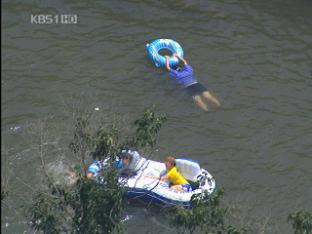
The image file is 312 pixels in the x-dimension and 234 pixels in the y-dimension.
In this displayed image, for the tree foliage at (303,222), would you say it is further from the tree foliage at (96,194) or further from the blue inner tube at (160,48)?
the blue inner tube at (160,48)

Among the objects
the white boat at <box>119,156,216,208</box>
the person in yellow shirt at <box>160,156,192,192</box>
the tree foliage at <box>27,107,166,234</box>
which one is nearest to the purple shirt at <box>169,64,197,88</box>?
the white boat at <box>119,156,216,208</box>

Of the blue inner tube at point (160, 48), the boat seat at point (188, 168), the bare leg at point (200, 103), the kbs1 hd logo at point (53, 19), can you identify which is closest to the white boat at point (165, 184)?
the boat seat at point (188, 168)

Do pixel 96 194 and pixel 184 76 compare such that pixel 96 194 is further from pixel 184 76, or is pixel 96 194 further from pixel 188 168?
pixel 184 76

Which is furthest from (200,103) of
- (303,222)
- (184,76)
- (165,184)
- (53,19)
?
(303,222)

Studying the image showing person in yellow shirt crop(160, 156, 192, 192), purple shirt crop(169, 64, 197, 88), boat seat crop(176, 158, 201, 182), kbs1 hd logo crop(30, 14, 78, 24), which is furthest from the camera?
kbs1 hd logo crop(30, 14, 78, 24)

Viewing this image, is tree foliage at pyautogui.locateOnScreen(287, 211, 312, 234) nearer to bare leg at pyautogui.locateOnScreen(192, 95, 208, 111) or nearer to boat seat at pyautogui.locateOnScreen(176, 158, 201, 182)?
boat seat at pyautogui.locateOnScreen(176, 158, 201, 182)

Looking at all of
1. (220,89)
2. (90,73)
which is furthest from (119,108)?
(220,89)
